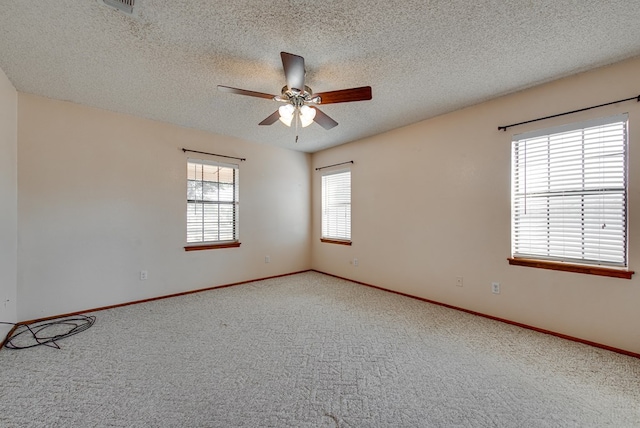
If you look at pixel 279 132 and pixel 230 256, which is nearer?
pixel 279 132

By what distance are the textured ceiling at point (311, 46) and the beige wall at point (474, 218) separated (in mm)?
285

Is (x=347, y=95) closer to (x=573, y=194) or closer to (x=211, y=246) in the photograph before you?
(x=573, y=194)

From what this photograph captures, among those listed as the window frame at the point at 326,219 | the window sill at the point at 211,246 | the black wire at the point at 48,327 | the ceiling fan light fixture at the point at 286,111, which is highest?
the ceiling fan light fixture at the point at 286,111

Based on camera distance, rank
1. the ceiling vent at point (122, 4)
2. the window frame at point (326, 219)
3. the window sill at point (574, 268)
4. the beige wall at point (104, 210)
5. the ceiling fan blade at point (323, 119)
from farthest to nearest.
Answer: the window frame at point (326, 219), the beige wall at point (104, 210), the ceiling fan blade at point (323, 119), the window sill at point (574, 268), the ceiling vent at point (122, 4)

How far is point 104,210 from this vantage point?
335 cm

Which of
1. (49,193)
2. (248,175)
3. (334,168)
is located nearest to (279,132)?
(248,175)

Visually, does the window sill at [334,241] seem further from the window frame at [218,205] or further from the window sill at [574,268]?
the window sill at [574,268]

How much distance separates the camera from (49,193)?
3.04m

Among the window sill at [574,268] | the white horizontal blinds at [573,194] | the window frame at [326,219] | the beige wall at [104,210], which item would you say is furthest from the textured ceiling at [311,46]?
the window frame at [326,219]

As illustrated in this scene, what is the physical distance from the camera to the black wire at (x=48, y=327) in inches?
96.0

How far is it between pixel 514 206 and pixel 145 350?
3886 millimetres

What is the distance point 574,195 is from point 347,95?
91.9 inches

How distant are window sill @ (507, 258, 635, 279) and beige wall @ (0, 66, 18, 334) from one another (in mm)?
5064

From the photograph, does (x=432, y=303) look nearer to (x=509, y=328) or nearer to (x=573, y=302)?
(x=509, y=328)
